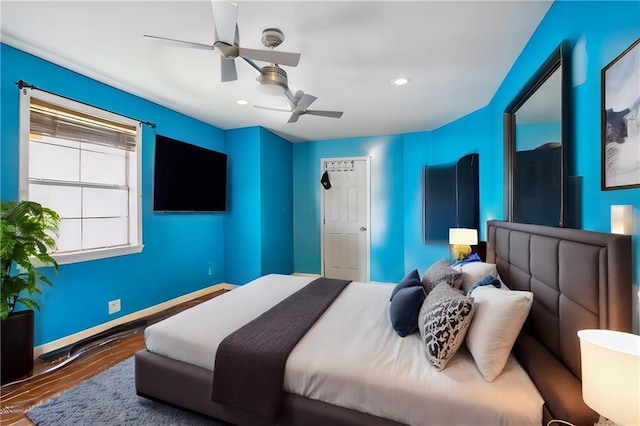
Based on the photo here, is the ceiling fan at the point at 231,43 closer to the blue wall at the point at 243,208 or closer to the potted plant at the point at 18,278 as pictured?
the potted plant at the point at 18,278

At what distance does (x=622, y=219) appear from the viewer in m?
1.01

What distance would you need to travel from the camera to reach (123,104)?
2.97 meters

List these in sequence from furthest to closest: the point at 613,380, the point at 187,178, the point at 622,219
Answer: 1. the point at 187,178
2. the point at 622,219
3. the point at 613,380

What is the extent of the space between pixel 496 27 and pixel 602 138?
1191mm

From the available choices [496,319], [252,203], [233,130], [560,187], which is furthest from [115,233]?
[560,187]

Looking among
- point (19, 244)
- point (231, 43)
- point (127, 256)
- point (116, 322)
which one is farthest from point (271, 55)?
point (116, 322)

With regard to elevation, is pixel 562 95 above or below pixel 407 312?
above

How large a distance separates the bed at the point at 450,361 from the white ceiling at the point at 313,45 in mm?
1432

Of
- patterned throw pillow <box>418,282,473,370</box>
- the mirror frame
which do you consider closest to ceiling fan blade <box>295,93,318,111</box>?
the mirror frame

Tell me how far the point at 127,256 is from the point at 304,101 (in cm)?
262

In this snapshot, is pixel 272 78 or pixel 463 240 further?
pixel 463 240

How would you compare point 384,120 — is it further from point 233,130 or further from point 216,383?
point 216,383

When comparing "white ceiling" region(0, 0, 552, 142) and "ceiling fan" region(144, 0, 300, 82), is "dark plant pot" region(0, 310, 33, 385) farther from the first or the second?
"ceiling fan" region(144, 0, 300, 82)

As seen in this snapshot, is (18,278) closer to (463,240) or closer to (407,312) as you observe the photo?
(407,312)
